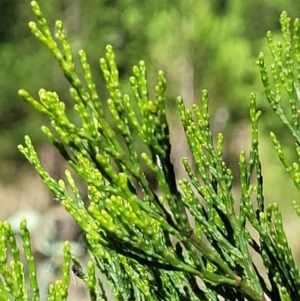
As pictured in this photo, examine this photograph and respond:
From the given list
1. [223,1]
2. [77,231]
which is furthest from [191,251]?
[223,1]

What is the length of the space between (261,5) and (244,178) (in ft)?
13.1

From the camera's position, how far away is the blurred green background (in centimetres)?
371

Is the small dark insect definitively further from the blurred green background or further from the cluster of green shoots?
the blurred green background

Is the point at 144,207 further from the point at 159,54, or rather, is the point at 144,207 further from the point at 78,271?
the point at 159,54

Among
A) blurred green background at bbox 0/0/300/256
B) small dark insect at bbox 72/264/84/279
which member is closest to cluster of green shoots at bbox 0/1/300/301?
small dark insect at bbox 72/264/84/279

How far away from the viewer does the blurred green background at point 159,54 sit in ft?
12.2

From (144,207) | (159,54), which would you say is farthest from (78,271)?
(159,54)

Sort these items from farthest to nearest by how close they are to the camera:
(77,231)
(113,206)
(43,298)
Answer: (77,231)
(43,298)
(113,206)

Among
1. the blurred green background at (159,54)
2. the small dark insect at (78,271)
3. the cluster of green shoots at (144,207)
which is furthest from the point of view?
the blurred green background at (159,54)

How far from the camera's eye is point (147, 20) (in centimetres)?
395

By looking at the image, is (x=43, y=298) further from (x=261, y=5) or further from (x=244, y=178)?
(x=261, y=5)

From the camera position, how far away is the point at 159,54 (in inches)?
152

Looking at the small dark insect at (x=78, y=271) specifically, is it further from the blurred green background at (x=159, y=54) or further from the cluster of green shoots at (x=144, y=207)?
the blurred green background at (x=159, y=54)

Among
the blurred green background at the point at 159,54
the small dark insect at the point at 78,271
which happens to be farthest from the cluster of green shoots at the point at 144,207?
the blurred green background at the point at 159,54
